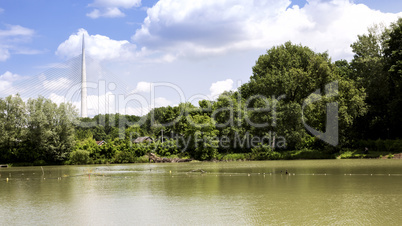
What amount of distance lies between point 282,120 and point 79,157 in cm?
3105

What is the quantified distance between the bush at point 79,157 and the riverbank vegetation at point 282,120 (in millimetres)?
145

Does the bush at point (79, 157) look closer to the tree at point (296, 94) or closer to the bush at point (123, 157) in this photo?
the bush at point (123, 157)

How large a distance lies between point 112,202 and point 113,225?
17.5 feet

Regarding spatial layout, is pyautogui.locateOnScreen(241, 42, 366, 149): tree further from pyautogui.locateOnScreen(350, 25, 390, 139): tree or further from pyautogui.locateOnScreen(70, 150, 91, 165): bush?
pyautogui.locateOnScreen(70, 150, 91, 165): bush

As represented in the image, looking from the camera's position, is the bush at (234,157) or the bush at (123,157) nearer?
the bush at (234,157)

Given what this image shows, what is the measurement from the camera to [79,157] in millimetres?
58938

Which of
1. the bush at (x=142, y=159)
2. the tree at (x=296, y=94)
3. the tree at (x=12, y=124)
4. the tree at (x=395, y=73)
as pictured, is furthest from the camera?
the bush at (x=142, y=159)

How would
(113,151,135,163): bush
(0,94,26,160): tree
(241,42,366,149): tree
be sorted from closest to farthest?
(241,42,366,149): tree → (0,94,26,160): tree → (113,151,135,163): bush

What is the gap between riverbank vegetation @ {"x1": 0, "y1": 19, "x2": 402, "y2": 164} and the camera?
173ft

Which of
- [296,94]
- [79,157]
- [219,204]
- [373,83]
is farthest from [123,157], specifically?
[219,204]

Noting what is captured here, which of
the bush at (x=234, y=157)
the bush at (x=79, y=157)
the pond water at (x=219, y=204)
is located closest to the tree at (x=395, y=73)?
the bush at (x=234, y=157)

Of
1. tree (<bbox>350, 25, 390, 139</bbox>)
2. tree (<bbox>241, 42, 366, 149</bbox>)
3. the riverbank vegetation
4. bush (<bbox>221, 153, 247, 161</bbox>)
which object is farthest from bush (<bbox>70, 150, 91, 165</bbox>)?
tree (<bbox>350, 25, 390, 139</bbox>)

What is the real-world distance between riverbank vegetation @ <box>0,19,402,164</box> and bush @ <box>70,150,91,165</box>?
0.15m

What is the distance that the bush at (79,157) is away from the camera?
5862 cm
